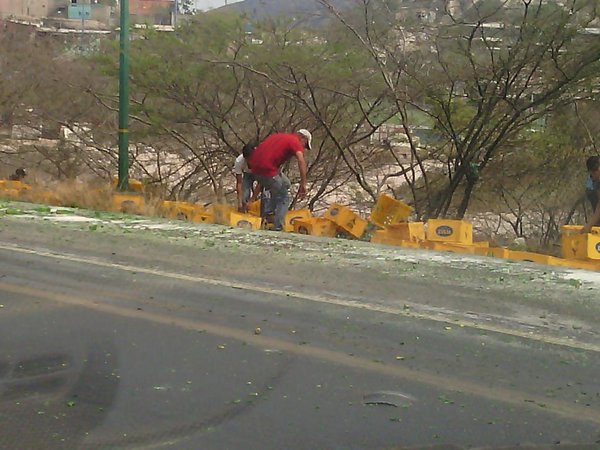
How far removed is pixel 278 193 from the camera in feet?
48.2

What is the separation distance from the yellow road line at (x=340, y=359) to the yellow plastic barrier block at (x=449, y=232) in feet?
20.2

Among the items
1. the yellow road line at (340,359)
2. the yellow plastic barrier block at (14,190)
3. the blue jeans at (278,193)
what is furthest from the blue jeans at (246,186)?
the yellow road line at (340,359)

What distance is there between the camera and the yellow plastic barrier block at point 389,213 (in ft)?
48.9

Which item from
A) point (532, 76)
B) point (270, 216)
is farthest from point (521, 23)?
point (270, 216)

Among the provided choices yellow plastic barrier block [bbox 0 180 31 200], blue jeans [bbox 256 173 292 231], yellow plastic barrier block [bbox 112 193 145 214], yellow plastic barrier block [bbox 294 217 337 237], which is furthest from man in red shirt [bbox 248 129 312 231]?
yellow plastic barrier block [bbox 0 180 31 200]

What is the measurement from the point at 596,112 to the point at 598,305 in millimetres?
12565

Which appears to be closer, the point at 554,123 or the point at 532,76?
the point at 532,76

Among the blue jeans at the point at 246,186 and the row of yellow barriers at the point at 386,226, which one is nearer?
the row of yellow barriers at the point at 386,226

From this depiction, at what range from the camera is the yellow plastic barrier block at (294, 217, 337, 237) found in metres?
14.8

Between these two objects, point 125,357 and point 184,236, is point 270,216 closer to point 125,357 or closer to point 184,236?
point 184,236

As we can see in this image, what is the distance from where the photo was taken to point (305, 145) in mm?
15469

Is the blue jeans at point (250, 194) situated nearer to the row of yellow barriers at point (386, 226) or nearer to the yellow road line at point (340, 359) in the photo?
the row of yellow barriers at point (386, 226)

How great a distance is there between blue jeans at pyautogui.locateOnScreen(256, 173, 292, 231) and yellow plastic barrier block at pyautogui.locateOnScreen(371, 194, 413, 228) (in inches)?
58.2

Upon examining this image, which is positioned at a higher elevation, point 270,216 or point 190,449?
point 270,216
